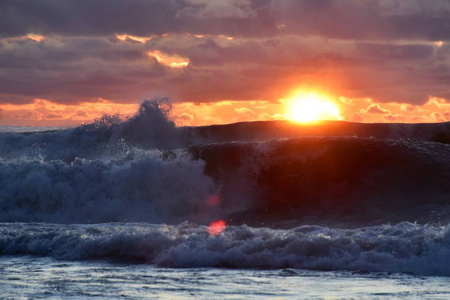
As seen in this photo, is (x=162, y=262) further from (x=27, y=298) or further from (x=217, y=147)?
(x=217, y=147)

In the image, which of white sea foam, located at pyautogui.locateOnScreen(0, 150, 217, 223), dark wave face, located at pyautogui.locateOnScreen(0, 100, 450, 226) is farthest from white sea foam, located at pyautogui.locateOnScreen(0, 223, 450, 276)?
white sea foam, located at pyautogui.locateOnScreen(0, 150, 217, 223)

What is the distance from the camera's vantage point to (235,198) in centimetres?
2116

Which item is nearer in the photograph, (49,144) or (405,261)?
(405,261)

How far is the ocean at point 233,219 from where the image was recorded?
9961 millimetres

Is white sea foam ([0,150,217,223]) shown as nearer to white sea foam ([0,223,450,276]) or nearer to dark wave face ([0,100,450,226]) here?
dark wave face ([0,100,450,226])

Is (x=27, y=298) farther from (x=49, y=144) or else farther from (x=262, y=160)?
(x=49, y=144)

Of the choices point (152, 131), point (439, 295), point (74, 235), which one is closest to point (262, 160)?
point (74, 235)

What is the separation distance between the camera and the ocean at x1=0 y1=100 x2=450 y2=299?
9.96 meters

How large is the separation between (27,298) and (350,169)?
14319mm

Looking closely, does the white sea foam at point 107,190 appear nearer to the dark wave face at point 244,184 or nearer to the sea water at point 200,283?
the dark wave face at point 244,184

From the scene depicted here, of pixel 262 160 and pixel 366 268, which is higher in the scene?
pixel 262 160

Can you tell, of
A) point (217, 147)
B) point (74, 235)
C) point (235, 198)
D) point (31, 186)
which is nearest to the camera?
point (74, 235)

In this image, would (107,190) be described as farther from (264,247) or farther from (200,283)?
(200,283)

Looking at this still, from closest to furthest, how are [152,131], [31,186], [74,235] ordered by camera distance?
1. [74,235]
2. [31,186]
3. [152,131]
